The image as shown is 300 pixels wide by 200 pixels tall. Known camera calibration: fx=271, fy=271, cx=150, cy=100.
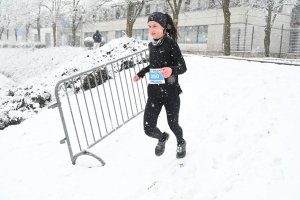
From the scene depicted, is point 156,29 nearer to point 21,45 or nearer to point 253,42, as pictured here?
point 253,42

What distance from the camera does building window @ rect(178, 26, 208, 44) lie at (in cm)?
2991

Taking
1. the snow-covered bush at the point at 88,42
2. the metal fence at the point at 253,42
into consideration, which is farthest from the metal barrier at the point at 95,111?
the metal fence at the point at 253,42

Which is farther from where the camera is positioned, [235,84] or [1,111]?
[1,111]

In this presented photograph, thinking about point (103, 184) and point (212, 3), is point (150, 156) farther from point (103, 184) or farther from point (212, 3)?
point (212, 3)

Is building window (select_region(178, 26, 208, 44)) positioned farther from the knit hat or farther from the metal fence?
the knit hat

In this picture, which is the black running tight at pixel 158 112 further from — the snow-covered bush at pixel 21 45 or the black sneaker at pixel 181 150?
the snow-covered bush at pixel 21 45

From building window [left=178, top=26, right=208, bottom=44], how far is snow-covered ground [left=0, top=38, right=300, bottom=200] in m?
24.2

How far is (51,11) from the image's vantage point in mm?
34812

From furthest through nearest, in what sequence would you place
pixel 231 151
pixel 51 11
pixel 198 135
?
pixel 51 11, pixel 198 135, pixel 231 151

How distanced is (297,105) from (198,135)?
7.05ft

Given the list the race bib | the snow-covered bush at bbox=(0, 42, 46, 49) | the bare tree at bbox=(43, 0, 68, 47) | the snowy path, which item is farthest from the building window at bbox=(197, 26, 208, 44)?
the race bib

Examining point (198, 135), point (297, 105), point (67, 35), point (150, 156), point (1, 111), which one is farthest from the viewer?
point (67, 35)

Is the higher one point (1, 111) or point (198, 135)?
point (198, 135)

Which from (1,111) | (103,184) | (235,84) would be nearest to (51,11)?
(1,111)
